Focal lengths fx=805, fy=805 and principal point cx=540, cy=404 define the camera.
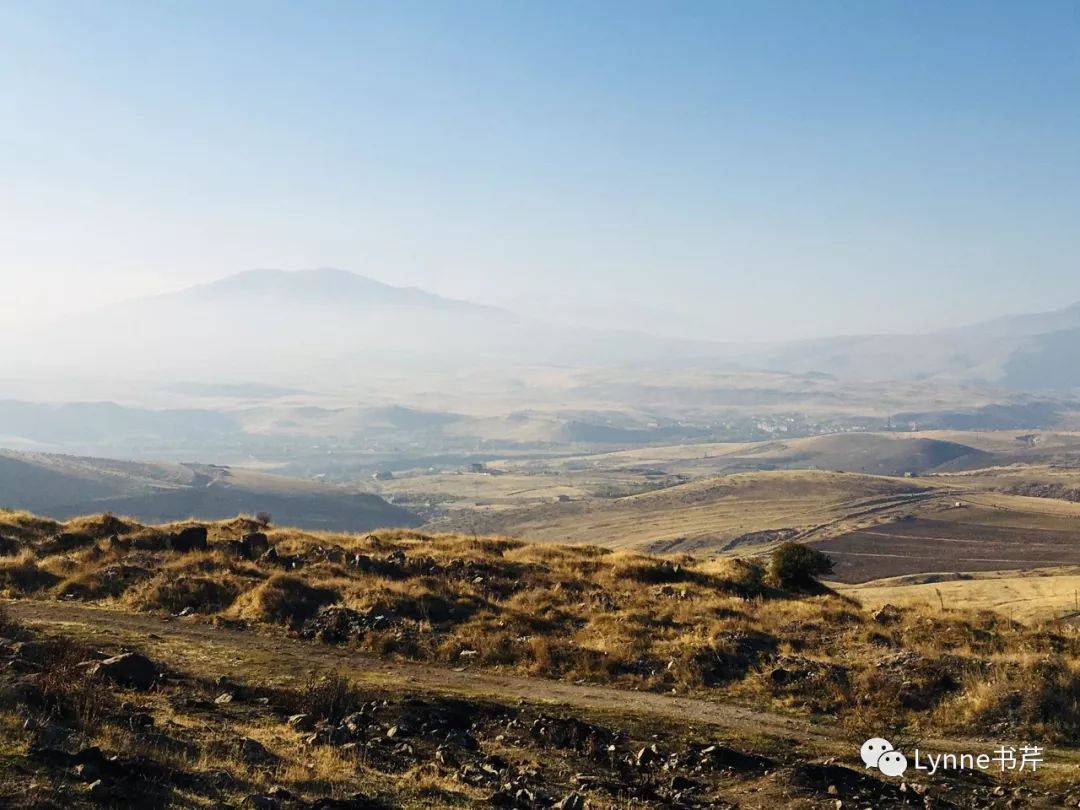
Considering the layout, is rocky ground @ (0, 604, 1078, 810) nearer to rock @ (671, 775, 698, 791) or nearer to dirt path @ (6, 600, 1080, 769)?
rock @ (671, 775, 698, 791)

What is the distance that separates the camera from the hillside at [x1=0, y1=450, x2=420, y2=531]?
517 feet

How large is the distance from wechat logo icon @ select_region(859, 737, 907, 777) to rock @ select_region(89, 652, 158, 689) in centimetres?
1197

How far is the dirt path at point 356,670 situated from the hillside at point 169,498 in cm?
14260

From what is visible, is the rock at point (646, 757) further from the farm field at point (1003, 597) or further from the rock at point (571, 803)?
the farm field at point (1003, 597)

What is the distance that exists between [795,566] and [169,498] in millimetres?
160054

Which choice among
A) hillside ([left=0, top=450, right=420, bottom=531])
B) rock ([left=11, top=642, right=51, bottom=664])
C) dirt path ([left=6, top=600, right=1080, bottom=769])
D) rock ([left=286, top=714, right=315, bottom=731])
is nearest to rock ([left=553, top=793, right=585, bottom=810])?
dirt path ([left=6, top=600, right=1080, bottom=769])

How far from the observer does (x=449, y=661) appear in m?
18.2

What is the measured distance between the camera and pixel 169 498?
163 meters

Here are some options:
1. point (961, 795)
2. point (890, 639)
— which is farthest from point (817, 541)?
point (961, 795)

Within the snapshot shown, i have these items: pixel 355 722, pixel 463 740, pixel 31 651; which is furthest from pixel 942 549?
pixel 31 651

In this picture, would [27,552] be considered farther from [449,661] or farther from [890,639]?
[890,639]

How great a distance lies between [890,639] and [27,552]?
2466 cm

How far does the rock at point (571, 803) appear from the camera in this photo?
10078 millimetres

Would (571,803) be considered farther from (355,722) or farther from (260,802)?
(355,722)
